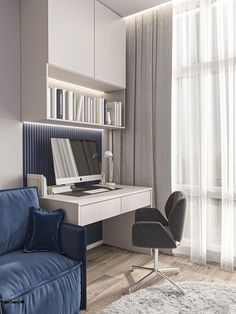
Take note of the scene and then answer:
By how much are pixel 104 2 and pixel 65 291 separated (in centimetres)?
281

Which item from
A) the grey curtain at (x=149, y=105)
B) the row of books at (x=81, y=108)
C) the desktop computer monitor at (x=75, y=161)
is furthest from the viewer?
the grey curtain at (x=149, y=105)

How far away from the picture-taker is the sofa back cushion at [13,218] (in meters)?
2.04

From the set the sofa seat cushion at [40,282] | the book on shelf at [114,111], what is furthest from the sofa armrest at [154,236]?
the book on shelf at [114,111]

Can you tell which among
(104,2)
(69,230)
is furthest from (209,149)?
(104,2)

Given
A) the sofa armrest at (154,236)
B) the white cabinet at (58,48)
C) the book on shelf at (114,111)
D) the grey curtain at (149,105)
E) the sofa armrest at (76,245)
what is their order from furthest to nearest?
the book on shelf at (114,111)
the grey curtain at (149,105)
the white cabinet at (58,48)
the sofa armrest at (154,236)
the sofa armrest at (76,245)

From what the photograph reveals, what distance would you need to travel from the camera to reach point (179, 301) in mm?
2152

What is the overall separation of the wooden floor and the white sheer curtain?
191 millimetres

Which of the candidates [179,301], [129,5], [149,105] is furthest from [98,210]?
[129,5]

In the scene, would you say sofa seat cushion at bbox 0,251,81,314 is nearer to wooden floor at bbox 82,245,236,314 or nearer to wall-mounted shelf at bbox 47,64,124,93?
wooden floor at bbox 82,245,236,314

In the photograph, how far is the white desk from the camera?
230cm

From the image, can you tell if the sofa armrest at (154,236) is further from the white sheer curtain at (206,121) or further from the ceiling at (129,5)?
the ceiling at (129,5)

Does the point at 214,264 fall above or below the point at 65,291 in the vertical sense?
below

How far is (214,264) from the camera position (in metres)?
2.97

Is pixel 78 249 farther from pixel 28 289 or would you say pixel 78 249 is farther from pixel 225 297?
pixel 225 297
